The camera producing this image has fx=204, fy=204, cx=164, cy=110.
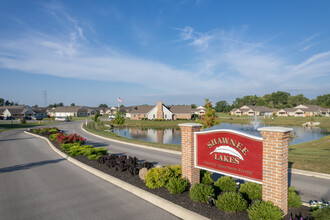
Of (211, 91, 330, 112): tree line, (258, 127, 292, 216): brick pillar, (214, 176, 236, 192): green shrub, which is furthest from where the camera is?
(211, 91, 330, 112): tree line

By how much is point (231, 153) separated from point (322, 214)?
8.36ft

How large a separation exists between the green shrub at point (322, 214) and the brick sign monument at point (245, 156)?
25.6 inches

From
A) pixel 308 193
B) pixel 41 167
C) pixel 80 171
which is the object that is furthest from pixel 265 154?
pixel 41 167

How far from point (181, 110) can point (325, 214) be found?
6983cm

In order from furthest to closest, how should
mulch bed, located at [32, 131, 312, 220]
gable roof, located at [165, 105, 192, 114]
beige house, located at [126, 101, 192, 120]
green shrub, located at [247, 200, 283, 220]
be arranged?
gable roof, located at [165, 105, 192, 114], beige house, located at [126, 101, 192, 120], mulch bed, located at [32, 131, 312, 220], green shrub, located at [247, 200, 283, 220]

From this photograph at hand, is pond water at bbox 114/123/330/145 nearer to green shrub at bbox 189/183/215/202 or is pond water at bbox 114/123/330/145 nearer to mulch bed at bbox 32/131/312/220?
mulch bed at bbox 32/131/312/220

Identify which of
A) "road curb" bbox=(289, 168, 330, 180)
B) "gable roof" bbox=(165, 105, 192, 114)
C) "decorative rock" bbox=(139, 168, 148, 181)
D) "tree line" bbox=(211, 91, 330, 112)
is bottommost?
"road curb" bbox=(289, 168, 330, 180)

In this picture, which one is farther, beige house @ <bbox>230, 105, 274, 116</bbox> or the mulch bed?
beige house @ <bbox>230, 105, 274, 116</bbox>

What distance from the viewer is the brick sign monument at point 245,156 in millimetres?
5141

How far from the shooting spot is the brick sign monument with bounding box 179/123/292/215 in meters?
5.14

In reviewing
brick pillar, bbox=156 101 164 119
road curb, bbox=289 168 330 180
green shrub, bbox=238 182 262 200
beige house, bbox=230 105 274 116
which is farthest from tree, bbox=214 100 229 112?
green shrub, bbox=238 182 262 200

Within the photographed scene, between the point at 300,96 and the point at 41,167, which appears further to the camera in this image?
the point at 300,96

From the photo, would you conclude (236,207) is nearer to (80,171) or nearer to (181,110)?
(80,171)

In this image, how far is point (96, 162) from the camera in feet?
38.7
